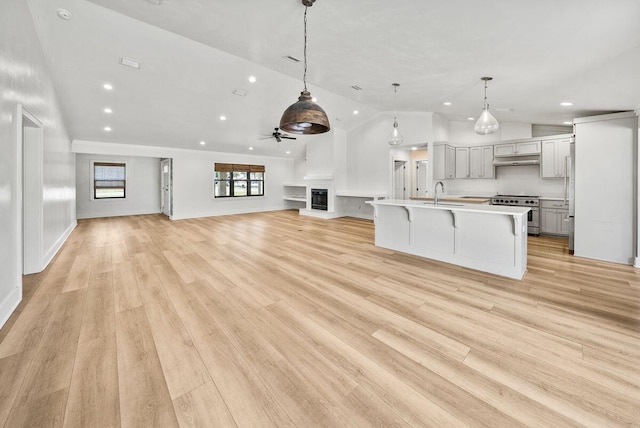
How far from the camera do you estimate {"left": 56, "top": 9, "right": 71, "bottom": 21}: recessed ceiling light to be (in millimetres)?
3354

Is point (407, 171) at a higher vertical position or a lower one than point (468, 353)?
higher

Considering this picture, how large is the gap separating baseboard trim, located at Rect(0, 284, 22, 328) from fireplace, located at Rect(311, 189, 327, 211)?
760 centimetres

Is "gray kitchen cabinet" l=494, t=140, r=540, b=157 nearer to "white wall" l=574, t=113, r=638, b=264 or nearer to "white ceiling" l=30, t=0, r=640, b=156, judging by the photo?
"white ceiling" l=30, t=0, r=640, b=156

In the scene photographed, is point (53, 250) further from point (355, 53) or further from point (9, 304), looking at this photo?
point (355, 53)

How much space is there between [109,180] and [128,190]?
Result: 636 millimetres

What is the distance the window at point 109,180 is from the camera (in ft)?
30.1

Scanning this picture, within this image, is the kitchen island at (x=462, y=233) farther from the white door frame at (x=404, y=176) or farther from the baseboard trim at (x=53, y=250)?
the baseboard trim at (x=53, y=250)

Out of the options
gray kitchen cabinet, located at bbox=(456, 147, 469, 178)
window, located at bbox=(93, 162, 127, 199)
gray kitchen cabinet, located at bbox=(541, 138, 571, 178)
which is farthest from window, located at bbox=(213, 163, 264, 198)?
gray kitchen cabinet, located at bbox=(541, 138, 571, 178)

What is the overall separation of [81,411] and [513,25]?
14.5 feet

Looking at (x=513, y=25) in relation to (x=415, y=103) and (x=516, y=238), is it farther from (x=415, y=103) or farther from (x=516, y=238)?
(x=415, y=103)

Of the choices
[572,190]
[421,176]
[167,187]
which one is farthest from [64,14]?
[421,176]

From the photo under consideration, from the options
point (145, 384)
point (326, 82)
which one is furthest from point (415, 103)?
point (145, 384)

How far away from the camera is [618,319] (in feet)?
7.67

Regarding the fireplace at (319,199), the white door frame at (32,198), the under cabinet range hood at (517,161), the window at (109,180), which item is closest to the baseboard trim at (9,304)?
the white door frame at (32,198)
